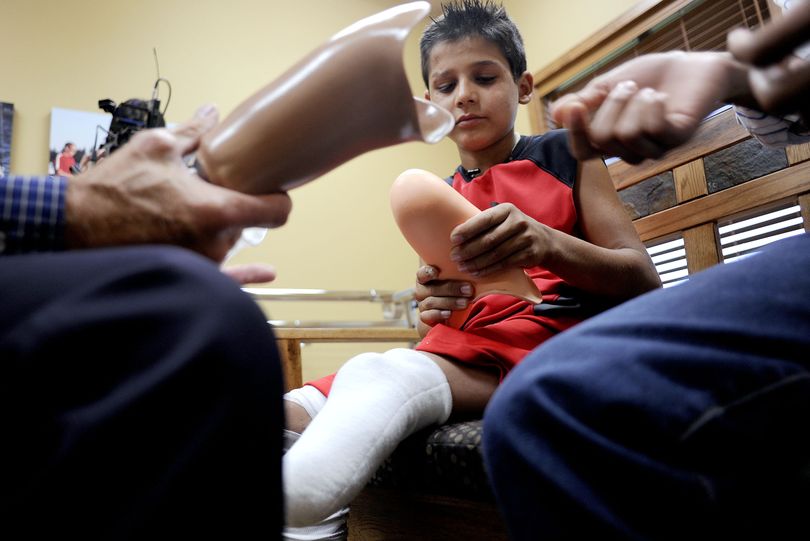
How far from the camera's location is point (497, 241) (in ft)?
2.38

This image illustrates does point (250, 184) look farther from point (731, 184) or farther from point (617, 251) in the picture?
point (731, 184)

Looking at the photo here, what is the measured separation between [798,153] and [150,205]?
1.14m

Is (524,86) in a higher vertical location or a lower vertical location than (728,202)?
higher

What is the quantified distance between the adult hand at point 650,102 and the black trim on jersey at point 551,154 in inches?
17.6

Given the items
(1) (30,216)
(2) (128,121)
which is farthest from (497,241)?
(2) (128,121)

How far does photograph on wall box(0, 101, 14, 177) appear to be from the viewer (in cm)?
219

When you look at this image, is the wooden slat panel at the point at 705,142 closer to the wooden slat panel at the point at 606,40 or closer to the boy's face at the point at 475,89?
the boy's face at the point at 475,89

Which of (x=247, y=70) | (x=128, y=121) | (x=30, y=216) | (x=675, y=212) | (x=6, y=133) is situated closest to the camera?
(x=30, y=216)

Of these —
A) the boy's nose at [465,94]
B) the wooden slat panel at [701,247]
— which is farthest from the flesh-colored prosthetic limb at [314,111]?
the wooden slat panel at [701,247]

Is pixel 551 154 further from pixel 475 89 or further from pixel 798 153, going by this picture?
pixel 798 153

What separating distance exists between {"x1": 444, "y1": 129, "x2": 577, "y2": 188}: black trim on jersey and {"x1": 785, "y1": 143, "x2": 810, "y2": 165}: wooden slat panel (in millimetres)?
460

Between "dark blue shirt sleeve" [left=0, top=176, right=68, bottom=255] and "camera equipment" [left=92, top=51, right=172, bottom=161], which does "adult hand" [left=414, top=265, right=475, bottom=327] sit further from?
"camera equipment" [left=92, top=51, right=172, bottom=161]

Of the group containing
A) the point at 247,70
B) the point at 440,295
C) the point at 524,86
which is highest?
the point at 247,70

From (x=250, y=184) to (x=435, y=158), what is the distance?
101 inches
